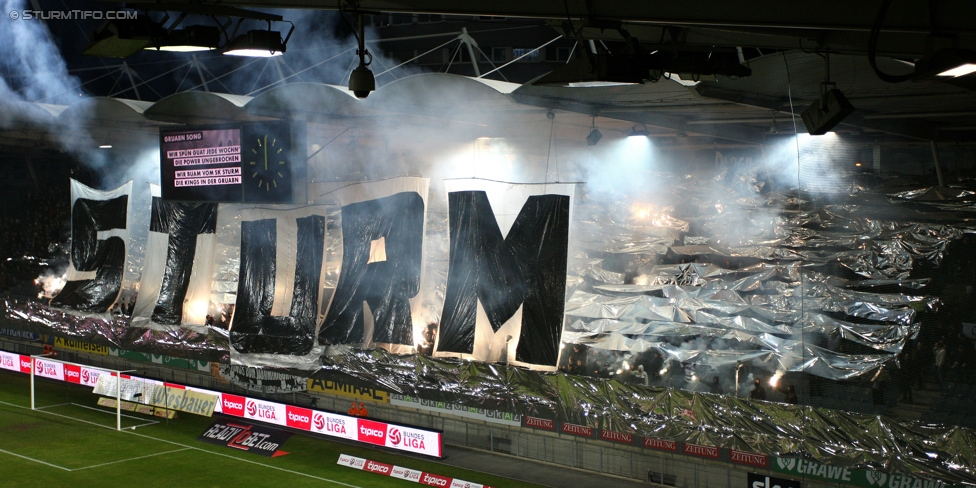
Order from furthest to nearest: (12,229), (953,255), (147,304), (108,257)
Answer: (12,229) → (108,257) → (147,304) → (953,255)

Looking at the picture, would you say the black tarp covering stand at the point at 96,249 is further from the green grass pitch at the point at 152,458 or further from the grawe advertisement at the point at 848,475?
the grawe advertisement at the point at 848,475

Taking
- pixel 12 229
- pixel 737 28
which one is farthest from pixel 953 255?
pixel 12 229

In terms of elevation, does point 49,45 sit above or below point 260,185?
above

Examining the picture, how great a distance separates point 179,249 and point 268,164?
419 cm

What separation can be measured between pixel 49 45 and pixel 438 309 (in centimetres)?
1103

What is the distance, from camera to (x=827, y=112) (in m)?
8.52

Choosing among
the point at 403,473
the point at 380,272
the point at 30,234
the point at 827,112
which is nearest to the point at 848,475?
the point at 827,112

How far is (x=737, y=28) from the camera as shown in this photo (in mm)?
7324

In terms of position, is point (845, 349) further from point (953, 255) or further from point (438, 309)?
point (438, 309)

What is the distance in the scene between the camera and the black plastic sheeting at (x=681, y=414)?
8992 mm

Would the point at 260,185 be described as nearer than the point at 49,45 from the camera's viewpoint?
Yes

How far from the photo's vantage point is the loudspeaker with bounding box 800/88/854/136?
8273mm

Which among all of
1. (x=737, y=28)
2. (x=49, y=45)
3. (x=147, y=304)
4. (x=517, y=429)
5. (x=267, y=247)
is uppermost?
(x=49, y=45)

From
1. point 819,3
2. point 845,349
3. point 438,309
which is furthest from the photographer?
point 438,309
